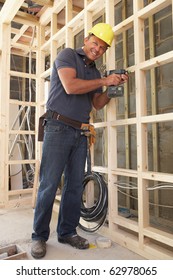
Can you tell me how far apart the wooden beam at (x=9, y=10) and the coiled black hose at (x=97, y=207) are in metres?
1.83

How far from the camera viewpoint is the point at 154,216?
3242mm

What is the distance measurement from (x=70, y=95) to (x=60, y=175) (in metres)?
0.59

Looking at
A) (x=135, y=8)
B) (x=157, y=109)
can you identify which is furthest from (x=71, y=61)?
(x=157, y=109)

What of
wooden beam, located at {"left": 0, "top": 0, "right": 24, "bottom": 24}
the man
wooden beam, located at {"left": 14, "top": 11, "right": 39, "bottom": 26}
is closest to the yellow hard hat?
the man

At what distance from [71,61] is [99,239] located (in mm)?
1351

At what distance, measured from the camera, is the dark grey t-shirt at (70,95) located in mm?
Result: 1788

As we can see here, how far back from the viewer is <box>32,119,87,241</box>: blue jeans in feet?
5.80

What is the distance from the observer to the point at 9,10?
2.73m

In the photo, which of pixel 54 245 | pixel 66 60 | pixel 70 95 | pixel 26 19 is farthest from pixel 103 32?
pixel 26 19

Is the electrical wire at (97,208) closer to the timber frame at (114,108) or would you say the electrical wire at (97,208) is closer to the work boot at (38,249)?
the timber frame at (114,108)

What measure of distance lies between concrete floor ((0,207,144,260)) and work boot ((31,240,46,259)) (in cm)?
3

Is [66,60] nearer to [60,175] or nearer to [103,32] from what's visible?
[103,32]

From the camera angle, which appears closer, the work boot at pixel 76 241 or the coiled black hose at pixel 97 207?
the work boot at pixel 76 241

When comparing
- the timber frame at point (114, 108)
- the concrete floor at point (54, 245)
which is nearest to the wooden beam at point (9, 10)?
the timber frame at point (114, 108)
